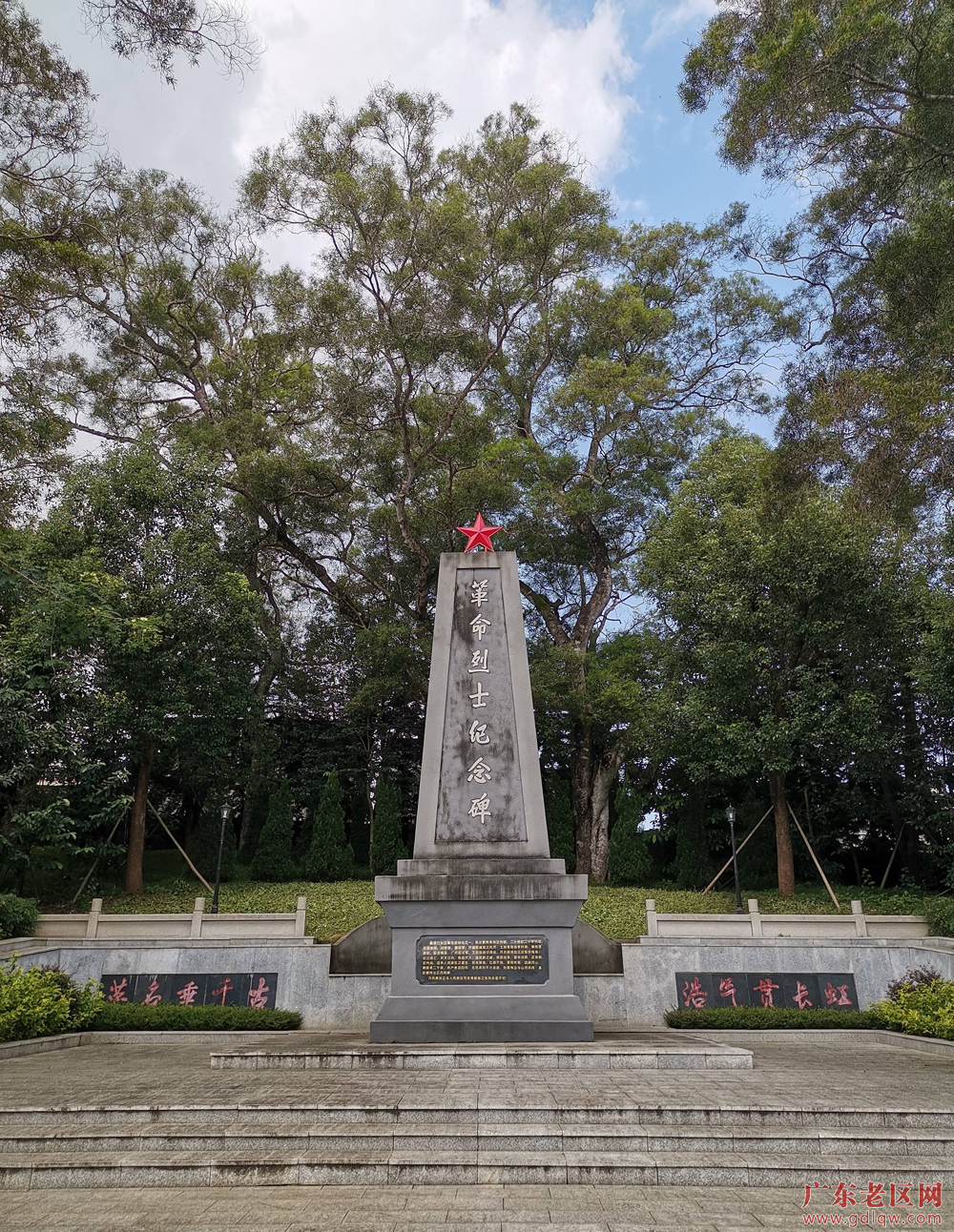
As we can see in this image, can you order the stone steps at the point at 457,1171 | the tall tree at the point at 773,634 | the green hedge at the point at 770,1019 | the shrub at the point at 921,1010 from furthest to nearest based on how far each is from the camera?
the tall tree at the point at 773,634
the green hedge at the point at 770,1019
the shrub at the point at 921,1010
the stone steps at the point at 457,1171

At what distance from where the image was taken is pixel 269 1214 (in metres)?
3.85

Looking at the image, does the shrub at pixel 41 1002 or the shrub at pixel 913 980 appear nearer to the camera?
the shrub at pixel 41 1002

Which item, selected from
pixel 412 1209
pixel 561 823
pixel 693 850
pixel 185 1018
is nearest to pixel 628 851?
pixel 693 850

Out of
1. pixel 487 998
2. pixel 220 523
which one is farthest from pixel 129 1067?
pixel 220 523

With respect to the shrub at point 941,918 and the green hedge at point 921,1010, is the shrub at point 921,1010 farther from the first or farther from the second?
the shrub at point 941,918

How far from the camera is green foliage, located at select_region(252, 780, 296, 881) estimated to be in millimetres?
19391

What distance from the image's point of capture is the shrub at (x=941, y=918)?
11.8 meters

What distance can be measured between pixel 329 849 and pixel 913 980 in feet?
41.7

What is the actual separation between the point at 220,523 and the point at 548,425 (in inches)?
347

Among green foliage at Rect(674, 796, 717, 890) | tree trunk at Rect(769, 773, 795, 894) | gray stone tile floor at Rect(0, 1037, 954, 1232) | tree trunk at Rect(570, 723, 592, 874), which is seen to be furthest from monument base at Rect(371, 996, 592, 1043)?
tree trunk at Rect(570, 723, 592, 874)

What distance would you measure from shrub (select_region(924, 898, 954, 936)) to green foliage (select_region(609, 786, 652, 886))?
7490 mm

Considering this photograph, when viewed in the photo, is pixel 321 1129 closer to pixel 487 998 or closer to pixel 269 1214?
pixel 269 1214

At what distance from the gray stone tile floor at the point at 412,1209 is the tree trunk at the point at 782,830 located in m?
12.6

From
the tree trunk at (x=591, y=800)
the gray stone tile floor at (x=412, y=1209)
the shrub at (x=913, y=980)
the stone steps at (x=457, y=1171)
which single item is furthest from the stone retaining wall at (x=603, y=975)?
the tree trunk at (x=591, y=800)
